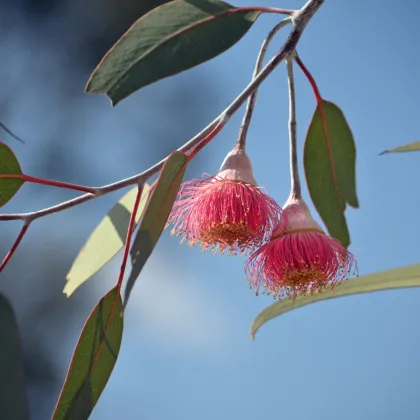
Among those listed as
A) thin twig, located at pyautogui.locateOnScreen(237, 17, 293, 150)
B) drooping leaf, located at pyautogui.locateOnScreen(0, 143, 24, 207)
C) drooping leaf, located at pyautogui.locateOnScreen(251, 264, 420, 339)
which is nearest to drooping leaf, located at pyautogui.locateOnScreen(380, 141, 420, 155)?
drooping leaf, located at pyautogui.locateOnScreen(251, 264, 420, 339)

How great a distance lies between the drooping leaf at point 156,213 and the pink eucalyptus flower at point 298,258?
0.98 ft

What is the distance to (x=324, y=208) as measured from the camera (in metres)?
0.91

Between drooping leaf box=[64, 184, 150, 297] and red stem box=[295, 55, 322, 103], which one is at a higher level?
red stem box=[295, 55, 322, 103]

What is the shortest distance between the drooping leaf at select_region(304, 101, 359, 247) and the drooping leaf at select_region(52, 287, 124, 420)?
14.0 inches

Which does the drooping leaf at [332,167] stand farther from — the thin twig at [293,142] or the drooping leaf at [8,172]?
the drooping leaf at [8,172]

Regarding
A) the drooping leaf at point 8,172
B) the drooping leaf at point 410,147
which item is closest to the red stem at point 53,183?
the drooping leaf at point 8,172

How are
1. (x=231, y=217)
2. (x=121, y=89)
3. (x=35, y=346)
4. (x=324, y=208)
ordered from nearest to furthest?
(x=121, y=89), (x=231, y=217), (x=324, y=208), (x=35, y=346)

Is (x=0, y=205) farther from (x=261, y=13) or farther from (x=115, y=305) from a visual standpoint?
(x=261, y=13)

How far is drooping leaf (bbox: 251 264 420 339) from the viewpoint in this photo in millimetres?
964

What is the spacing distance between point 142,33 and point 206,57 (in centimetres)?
7

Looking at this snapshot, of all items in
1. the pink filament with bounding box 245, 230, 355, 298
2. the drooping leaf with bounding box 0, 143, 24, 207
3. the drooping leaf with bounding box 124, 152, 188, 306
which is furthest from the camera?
the pink filament with bounding box 245, 230, 355, 298

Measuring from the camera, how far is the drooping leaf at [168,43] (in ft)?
2.18

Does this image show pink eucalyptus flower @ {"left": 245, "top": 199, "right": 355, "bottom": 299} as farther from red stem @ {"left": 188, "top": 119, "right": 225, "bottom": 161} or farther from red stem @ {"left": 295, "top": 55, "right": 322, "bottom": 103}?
red stem @ {"left": 188, "top": 119, "right": 225, "bottom": 161}

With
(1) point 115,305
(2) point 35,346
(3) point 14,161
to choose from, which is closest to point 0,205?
(3) point 14,161
